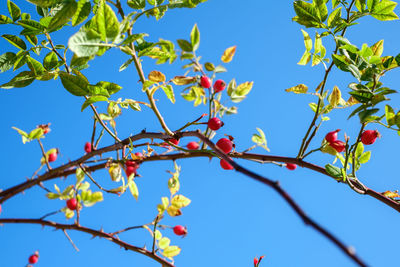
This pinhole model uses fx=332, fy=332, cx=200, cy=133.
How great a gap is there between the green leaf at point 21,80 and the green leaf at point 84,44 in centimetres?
56

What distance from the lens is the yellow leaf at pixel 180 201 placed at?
162cm

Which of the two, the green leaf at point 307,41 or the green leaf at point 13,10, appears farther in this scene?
the green leaf at point 307,41

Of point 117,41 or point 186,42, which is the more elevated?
point 186,42

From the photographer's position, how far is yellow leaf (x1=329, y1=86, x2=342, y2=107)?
1.20 m

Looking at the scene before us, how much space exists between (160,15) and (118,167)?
0.70 m

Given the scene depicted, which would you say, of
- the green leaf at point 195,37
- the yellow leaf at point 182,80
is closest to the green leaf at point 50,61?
the yellow leaf at point 182,80

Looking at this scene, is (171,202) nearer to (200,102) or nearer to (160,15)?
(200,102)

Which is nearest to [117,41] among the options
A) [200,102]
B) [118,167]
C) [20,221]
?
[200,102]

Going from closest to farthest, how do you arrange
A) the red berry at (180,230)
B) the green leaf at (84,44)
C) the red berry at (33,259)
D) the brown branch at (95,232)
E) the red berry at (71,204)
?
the green leaf at (84,44)
the brown branch at (95,232)
the red berry at (180,230)
the red berry at (71,204)
the red berry at (33,259)

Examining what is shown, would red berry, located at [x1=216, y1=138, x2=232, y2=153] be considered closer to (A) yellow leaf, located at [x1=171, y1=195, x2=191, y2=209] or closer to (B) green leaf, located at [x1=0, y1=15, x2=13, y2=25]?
(A) yellow leaf, located at [x1=171, y1=195, x2=191, y2=209]

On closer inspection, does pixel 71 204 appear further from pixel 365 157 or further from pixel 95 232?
pixel 365 157

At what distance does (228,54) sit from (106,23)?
0.50 metres

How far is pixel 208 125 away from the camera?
1059mm

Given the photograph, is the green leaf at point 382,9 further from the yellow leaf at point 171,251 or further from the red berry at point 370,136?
the yellow leaf at point 171,251
